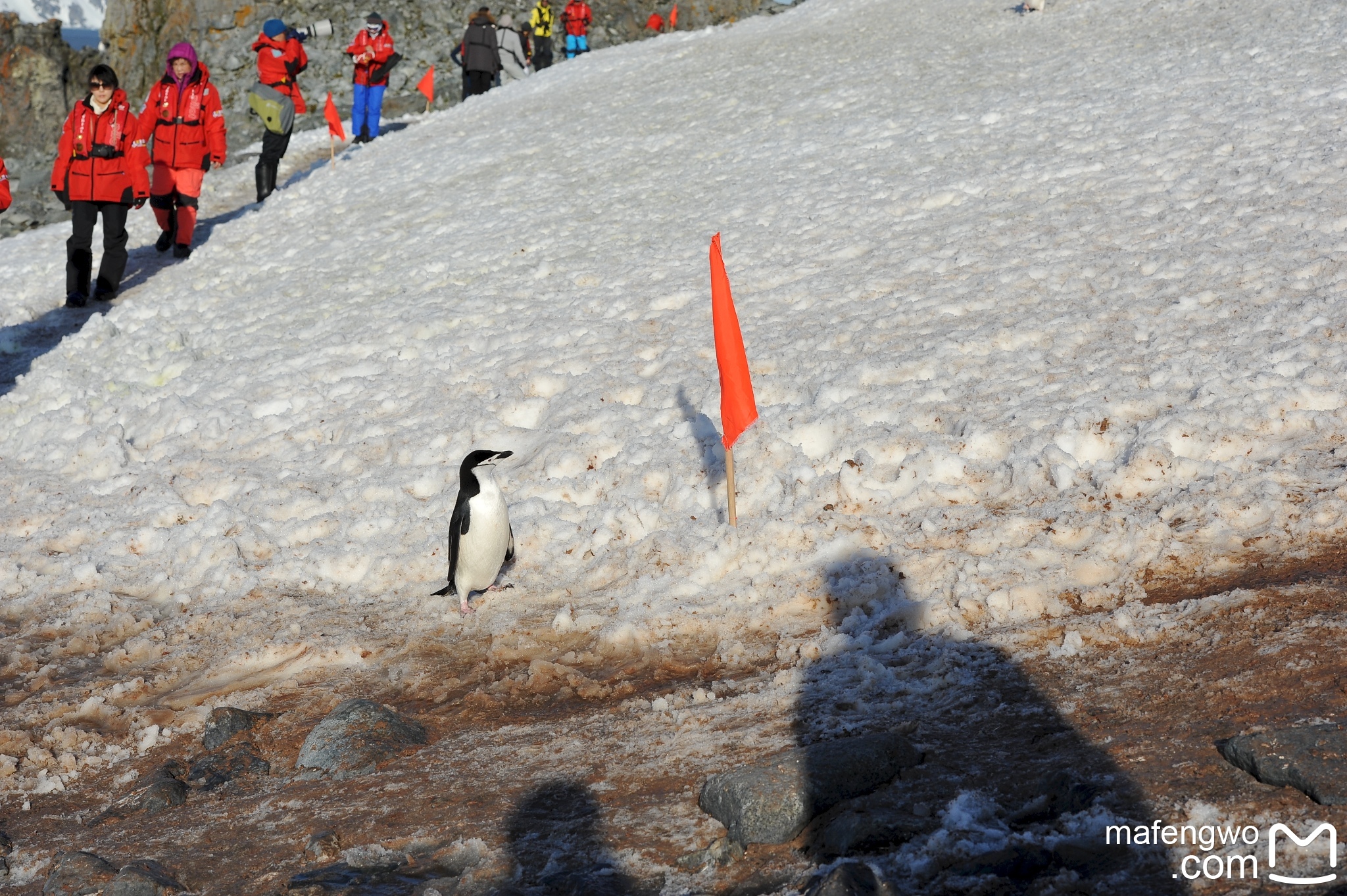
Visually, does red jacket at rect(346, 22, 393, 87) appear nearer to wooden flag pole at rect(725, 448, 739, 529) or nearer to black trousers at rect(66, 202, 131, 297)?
black trousers at rect(66, 202, 131, 297)

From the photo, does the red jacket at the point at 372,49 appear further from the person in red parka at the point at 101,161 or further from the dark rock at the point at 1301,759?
the dark rock at the point at 1301,759

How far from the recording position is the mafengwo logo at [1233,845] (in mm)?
2607

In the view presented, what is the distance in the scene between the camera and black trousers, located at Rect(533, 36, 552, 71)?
28781mm

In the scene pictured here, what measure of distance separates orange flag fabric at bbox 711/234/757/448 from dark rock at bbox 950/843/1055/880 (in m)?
2.93

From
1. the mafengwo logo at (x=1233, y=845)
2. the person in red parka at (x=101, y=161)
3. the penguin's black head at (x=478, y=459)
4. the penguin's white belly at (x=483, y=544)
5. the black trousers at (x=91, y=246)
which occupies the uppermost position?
the person in red parka at (x=101, y=161)

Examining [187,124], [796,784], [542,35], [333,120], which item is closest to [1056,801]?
[796,784]

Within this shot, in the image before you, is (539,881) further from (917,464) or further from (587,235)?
(587,235)

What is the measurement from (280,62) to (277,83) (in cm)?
31

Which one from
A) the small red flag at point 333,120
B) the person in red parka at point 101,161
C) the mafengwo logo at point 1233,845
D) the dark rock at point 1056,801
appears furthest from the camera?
the small red flag at point 333,120

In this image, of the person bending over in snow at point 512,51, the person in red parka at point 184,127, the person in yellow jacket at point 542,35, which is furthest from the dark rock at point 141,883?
the person in yellow jacket at point 542,35

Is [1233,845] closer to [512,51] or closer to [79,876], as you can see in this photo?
[79,876]

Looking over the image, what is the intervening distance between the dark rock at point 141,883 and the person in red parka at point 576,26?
93.6 feet

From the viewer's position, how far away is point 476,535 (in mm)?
5520

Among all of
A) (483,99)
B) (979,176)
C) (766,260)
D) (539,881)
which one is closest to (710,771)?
(539,881)
